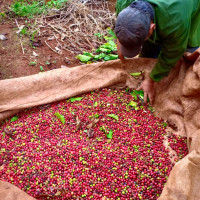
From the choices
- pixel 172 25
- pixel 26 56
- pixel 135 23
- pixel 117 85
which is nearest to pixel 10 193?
pixel 135 23

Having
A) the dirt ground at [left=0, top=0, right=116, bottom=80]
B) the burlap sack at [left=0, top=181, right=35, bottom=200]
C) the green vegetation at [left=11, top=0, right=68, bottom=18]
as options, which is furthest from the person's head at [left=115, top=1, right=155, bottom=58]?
the green vegetation at [left=11, top=0, right=68, bottom=18]

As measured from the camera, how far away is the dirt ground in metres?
3.60

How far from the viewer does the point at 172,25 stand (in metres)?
2.18

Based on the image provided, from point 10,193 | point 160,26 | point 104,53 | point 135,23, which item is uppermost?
point 135,23

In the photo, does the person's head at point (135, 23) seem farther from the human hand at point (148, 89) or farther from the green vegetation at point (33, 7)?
the green vegetation at point (33, 7)

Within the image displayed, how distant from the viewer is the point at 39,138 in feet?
8.17

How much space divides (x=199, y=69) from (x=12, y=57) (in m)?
3.02

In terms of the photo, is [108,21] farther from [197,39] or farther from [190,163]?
[190,163]

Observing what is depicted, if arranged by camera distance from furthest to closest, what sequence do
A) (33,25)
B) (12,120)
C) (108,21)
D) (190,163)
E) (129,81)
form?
(108,21), (33,25), (129,81), (12,120), (190,163)

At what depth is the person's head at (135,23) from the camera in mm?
1934

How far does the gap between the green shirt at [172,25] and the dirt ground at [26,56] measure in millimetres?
1670

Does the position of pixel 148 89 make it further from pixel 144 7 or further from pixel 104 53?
pixel 104 53

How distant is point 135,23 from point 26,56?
253 cm

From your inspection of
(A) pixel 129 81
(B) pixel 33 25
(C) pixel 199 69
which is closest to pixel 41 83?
(A) pixel 129 81
